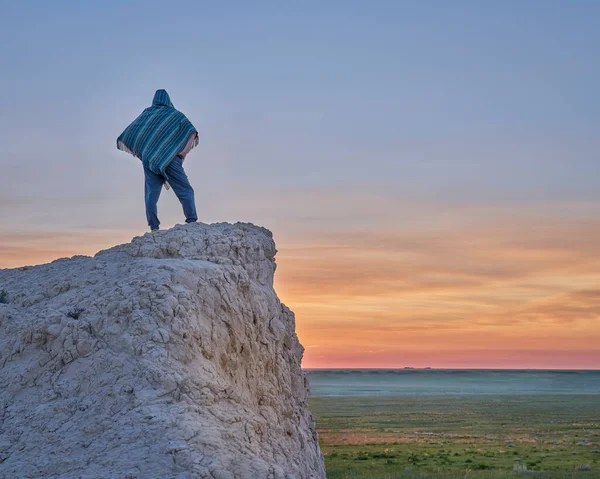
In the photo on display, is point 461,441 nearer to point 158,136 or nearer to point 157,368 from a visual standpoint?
point 158,136

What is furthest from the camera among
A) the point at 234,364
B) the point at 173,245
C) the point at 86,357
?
the point at 173,245

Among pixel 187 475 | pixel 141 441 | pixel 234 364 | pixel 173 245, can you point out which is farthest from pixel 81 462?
pixel 173 245

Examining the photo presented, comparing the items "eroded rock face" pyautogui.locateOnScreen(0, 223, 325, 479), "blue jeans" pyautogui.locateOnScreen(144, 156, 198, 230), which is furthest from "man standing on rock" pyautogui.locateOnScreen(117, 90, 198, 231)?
"eroded rock face" pyautogui.locateOnScreen(0, 223, 325, 479)

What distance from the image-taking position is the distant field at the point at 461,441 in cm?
2573

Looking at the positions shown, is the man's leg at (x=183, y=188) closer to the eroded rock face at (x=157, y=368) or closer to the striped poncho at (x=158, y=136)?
the striped poncho at (x=158, y=136)

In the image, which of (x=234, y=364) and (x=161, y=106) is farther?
(x=161, y=106)

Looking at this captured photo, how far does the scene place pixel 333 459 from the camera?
29438 mm

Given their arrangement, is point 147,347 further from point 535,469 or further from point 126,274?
point 535,469

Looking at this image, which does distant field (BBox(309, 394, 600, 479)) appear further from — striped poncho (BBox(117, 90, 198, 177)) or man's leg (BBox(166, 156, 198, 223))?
striped poncho (BBox(117, 90, 198, 177))

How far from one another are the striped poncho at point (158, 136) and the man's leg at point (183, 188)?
0.15m

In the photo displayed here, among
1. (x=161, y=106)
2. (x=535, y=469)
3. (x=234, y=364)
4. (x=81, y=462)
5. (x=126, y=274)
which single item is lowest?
(x=535, y=469)

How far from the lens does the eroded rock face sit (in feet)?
26.1

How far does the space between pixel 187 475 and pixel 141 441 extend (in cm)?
60

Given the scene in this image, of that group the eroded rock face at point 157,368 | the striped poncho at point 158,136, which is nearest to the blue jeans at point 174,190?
the striped poncho at point 158,136
